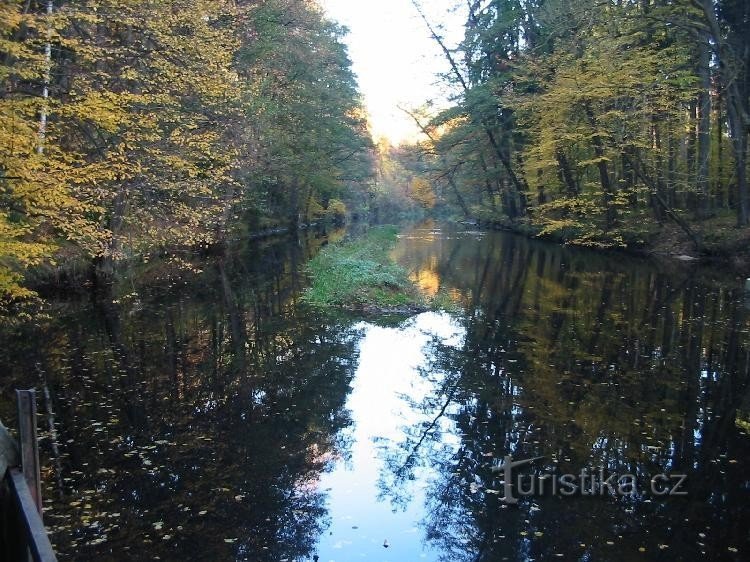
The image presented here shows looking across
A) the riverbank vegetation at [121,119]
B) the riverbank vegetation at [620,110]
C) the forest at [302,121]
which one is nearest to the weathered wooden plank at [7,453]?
the riverbank vegetation at [121,119]

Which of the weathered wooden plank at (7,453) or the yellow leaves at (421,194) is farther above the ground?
the yellow leaves at (421,194)

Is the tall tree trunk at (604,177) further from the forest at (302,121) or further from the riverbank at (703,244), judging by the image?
the riverbank at (703,244)

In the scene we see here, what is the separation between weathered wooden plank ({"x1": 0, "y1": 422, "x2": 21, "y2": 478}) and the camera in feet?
12.9

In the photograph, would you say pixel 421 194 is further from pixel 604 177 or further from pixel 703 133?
pixel 703 133

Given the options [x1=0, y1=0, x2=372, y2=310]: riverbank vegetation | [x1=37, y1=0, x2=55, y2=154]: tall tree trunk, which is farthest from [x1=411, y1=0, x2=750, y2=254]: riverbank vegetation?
[x1=37, y1=0, x2=55, y2=154]: tall tree trunk

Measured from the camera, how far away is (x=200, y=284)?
2186 centimetres

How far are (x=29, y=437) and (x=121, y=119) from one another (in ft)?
36.0

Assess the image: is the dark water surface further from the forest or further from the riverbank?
the riverbank

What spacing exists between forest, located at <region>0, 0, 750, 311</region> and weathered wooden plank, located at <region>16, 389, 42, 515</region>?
28.4 feet

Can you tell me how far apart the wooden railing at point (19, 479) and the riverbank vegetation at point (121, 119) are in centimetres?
830

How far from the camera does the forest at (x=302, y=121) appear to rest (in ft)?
42.9

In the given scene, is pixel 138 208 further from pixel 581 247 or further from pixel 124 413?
pixel 581 247

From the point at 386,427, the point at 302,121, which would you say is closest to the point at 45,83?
the point at 386,427

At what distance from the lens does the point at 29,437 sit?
12.7 ft
